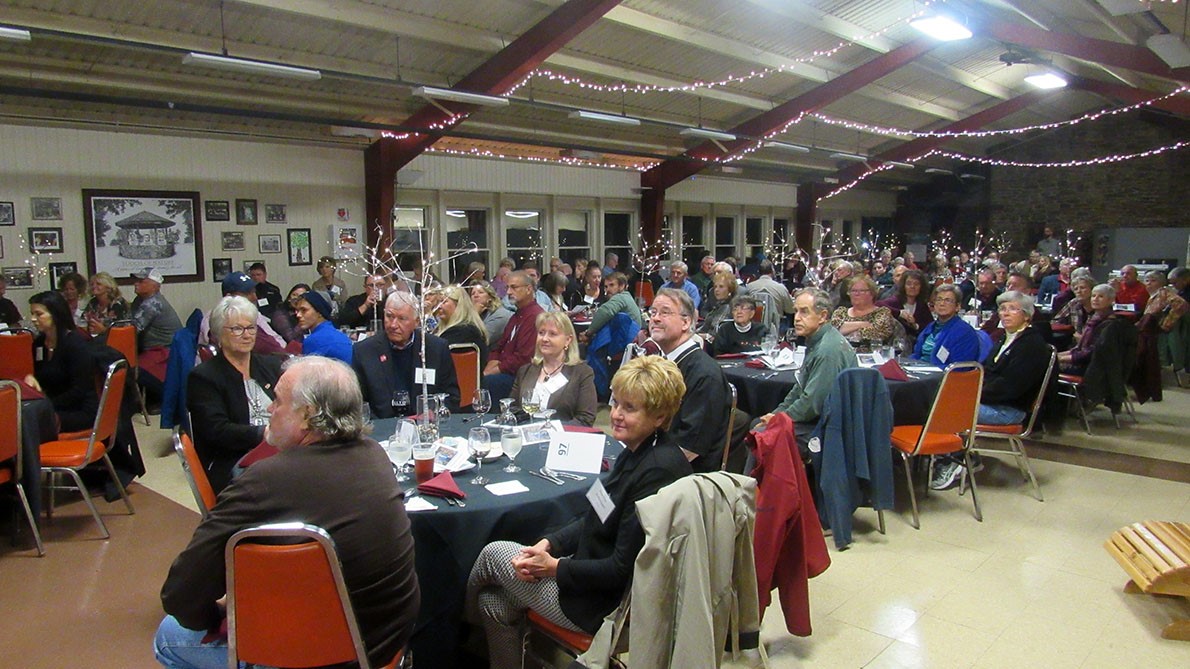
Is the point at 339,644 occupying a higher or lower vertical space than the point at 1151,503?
higher

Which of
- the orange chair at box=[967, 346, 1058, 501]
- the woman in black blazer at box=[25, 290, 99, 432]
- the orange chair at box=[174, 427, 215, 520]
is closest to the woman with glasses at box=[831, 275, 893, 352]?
the orange chair at box=[967, 346, 1058, 501]

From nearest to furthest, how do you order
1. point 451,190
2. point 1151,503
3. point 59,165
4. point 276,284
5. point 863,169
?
1. point 1151,503
2. point 59,165
3. point 276,284
4. point 451,190
5. point 863,169

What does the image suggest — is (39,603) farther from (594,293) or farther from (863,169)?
(863,169)

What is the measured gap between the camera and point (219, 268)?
8.53 metres

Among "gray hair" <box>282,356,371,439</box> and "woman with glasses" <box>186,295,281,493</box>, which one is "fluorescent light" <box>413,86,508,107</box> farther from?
"gray hair" <box>282,356,371,439</box>

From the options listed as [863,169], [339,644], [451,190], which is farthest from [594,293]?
[863,169]

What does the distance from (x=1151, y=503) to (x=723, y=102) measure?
8.20m

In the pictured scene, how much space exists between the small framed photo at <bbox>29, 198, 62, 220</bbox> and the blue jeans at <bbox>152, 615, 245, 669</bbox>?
700 centimetres

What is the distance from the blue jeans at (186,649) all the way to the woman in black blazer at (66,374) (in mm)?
2989

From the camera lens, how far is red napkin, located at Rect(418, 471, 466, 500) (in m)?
2.39

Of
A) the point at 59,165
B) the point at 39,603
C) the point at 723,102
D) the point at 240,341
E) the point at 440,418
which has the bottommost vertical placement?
the point at 39,603

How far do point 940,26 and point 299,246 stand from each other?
7.34 m

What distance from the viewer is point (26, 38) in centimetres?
476

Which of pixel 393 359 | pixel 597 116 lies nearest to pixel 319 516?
pixel 393 359
